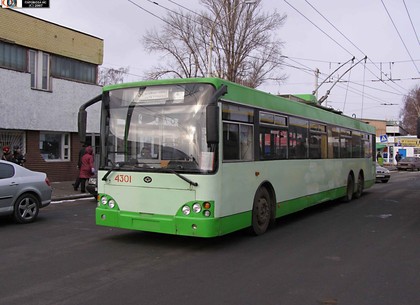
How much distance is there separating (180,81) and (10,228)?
5.04m

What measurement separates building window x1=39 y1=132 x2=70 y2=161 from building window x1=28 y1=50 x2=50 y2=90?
207cm

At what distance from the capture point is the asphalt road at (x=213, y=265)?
5078 millimetres

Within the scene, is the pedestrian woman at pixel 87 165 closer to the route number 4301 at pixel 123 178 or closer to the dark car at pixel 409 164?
the route number 4301 at pixel 123 178

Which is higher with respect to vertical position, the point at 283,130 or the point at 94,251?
the point at 283,130

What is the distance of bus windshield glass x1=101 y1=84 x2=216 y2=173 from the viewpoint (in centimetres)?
715

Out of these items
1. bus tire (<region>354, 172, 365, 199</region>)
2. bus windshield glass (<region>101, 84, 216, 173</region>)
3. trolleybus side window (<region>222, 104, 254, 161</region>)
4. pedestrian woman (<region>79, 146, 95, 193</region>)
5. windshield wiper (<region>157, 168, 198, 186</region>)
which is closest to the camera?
windshield wiper (<region>157, 168, 198, 186</region>)

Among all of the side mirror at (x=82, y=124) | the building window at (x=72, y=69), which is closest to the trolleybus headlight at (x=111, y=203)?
the side mirror at (x=82, y=124)

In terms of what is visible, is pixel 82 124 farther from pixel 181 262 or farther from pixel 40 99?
pixel 40 99

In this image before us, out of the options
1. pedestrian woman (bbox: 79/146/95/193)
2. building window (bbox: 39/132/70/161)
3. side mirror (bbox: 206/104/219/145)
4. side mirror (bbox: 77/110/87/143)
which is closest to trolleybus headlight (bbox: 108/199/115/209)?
side mirror (bbox: 77/110/87/143)

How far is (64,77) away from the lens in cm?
1988

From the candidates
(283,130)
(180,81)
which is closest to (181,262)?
(180,81)

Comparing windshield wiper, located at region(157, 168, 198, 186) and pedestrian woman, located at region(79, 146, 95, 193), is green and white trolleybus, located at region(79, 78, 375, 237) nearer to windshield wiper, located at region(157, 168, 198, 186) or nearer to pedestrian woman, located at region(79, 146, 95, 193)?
windshield wiper, located at region(157, 168, 198, 186)

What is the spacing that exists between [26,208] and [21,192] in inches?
16.4

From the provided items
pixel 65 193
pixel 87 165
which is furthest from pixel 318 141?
pixel 65 193
